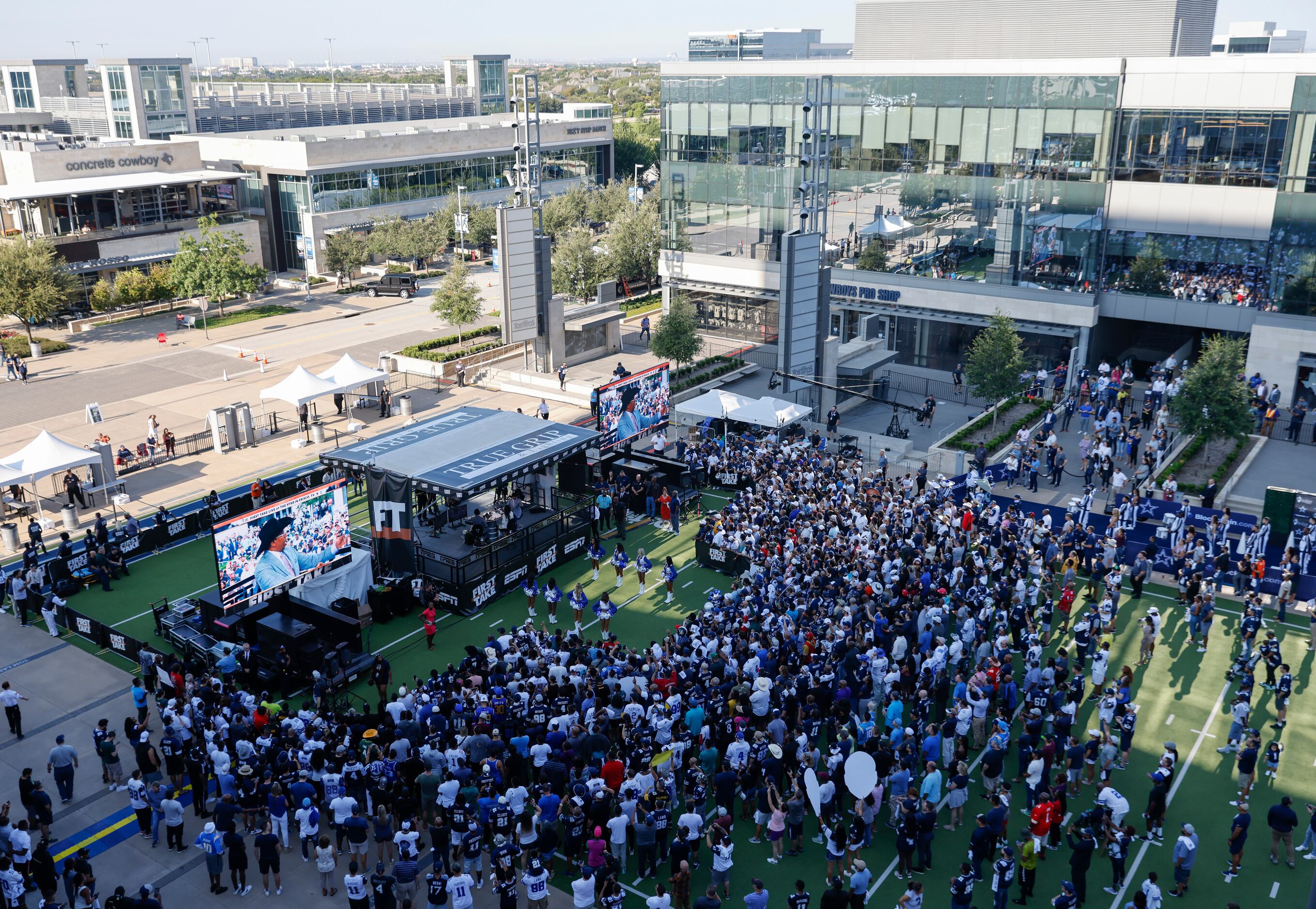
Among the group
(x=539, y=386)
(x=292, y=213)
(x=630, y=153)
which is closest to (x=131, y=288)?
(x=292, y=213)

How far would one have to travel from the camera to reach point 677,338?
43062 mm

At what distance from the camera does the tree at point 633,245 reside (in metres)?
58.2

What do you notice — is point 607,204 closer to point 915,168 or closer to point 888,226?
point 888,226

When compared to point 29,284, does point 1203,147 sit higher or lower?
higher

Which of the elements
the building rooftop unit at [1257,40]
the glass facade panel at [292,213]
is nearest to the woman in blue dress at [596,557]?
the glass facade panel at [292,213]

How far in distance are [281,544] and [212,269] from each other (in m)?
37.8

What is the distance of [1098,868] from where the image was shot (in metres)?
16.7

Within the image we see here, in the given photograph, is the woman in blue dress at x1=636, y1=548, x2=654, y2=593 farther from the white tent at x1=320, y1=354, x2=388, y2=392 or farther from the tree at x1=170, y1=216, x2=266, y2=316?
the tree at x1=170, y1=216, x2=266, y2=316

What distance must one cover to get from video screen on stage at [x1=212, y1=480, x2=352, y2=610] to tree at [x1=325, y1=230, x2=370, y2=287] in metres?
42.4

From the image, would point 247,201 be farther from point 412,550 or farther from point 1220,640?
point 1220,640

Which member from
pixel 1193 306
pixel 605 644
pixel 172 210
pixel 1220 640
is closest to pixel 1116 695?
pixel 1220 640

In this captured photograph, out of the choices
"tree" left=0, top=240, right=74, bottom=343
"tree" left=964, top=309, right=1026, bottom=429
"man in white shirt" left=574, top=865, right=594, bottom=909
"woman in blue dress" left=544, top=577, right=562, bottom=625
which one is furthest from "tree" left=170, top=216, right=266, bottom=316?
"man in white shirt" left=574, top=865, right=594, bottom=909

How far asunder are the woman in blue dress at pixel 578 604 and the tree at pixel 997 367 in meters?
17.9

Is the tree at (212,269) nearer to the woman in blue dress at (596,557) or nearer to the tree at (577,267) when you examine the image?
the tree at (577,267)
